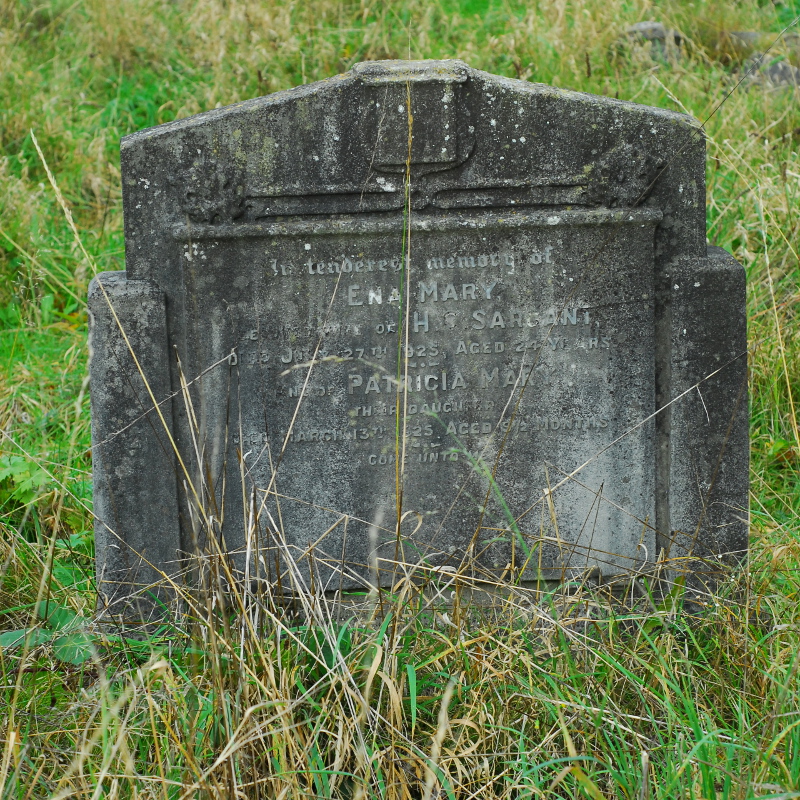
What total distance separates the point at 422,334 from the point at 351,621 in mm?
785

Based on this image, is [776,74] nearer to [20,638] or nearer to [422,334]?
[422,334]

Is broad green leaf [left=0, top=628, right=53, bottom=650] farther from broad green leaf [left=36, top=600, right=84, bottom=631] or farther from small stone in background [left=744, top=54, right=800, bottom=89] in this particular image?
small stone in background [left=744, top=54, right=800, bottom=89]

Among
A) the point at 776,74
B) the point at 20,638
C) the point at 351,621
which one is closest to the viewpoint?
the point at 20,638

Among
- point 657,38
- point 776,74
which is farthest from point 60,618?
point 776,74

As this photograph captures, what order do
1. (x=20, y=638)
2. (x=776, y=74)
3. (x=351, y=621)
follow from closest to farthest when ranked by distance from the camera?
1. (x=20, y=638)
2. (x=351, y=621)
3. (x=776, y=74)

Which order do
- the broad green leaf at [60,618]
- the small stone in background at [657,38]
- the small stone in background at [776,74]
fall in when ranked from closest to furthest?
the broad green leaf at [60,618] → the small stone in background at [776,74] → the small stone in background at [657,38]

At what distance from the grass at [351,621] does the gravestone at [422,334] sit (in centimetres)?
23

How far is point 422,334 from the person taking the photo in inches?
97.2

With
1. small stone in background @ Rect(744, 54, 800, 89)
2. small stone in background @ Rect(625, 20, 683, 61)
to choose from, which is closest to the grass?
small stone in background @ Rect(625, 20, 683, 61)

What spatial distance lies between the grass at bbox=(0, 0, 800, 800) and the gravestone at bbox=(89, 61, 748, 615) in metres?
0.23

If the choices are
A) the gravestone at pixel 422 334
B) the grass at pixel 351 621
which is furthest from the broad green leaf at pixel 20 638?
the gravestone at pixel 422 334

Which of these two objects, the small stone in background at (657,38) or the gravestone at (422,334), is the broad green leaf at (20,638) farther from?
the small stone in background at (657,38)

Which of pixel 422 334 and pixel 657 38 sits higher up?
pixel 657 38

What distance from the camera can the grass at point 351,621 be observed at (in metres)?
1.77
